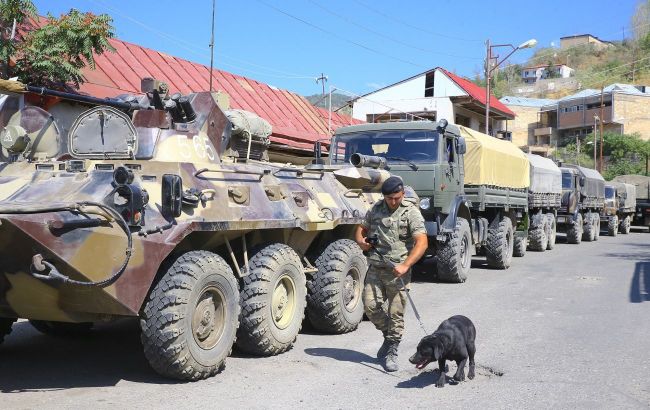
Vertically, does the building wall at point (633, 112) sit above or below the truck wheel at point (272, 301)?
above

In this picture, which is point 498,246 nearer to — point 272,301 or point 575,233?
point 272,301

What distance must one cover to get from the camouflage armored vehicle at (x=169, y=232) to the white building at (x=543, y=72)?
102 m

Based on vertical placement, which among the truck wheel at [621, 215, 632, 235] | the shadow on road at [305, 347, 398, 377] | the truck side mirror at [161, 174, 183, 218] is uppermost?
the truck side mirror at [161, 174, 183, 218]

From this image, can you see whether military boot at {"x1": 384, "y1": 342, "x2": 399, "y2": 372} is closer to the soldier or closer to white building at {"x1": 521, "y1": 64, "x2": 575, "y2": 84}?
the soldier

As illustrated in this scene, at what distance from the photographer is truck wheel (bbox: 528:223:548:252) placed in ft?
63.2

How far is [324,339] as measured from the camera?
24.7 ft

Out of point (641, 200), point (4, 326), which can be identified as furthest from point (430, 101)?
point (4, 326)

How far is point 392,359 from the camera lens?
6.21 meters

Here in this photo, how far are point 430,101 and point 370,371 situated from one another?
29.3 m

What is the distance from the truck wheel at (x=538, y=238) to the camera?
1927 centimetres

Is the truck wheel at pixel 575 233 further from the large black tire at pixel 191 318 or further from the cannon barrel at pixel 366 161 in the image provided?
the large black tire at pixel 191 318

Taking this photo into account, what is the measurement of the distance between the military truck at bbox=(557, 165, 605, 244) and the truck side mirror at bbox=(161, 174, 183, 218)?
734 inches

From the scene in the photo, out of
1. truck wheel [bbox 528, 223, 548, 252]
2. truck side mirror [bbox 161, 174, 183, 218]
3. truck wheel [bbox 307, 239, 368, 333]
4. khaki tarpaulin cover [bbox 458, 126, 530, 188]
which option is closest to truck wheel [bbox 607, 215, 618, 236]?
truck wheel [bbox 528, 223, 548, 252]

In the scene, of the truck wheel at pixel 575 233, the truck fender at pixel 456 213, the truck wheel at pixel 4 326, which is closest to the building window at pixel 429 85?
→ the truck wheel at pixel 575 233
